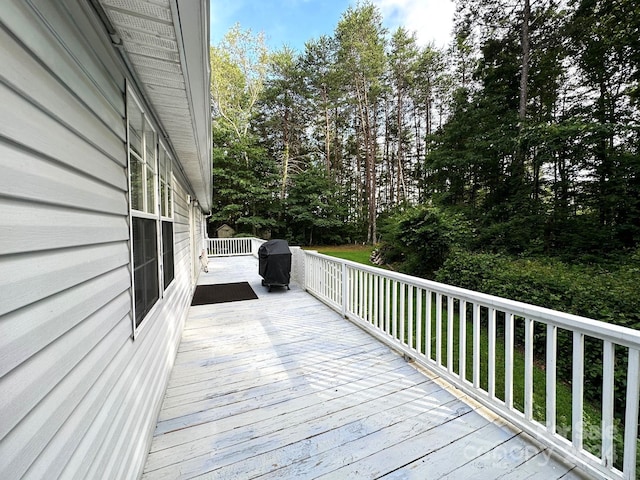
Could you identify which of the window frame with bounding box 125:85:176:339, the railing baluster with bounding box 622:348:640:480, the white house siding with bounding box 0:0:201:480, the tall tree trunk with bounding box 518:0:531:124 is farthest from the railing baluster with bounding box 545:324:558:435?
the tall tree trunk with bounding box 518:0:531:124

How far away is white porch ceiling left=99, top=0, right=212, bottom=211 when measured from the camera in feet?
3.93

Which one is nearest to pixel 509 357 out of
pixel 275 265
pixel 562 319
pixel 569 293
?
pixel 562 319

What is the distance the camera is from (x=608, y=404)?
1.38 meters

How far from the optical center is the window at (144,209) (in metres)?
1.75

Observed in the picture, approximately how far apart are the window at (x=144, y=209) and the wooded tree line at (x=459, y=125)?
→ 8431 millimetres

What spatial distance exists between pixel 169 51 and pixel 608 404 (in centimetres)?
292

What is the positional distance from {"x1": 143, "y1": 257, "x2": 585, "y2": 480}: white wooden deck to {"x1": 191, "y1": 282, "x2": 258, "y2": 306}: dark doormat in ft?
6.33

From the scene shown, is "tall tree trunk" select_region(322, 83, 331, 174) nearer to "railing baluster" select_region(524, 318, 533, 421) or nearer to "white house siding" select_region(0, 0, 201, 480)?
"white house siding" select_region(0, 0, 201, 480)

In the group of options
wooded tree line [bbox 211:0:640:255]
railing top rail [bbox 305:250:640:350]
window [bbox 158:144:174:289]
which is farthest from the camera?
wooded tree line [bbox 211:0:640:255]

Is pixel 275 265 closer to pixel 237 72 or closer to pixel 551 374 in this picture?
pixel 551 374

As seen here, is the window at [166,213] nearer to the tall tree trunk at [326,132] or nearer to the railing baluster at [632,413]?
the railing baluster at [632,413]

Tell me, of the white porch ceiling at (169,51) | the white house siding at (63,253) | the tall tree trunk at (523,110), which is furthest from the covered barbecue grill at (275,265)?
the tall tree trunk at (523,110)

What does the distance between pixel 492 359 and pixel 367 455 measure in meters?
1.13

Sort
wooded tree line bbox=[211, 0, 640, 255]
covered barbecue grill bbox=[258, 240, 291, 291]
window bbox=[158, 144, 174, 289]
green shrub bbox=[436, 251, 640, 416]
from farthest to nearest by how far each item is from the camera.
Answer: wooded tree line bbox=[211, 0, 640, 255], covered barbecue grill bbox=[258, 240, 291, 291], green shrub bbox=[436, 251, 640, 416], window bbox=[158, 144, 174, 289]
